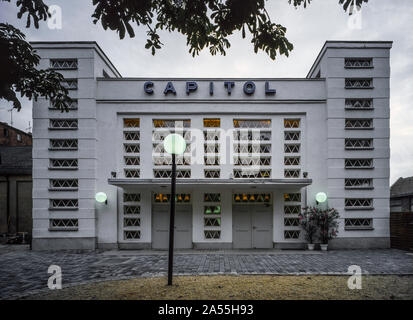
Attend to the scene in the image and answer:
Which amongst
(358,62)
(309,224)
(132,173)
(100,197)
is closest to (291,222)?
(309,224)

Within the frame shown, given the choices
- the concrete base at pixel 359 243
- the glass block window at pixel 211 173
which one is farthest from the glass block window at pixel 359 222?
the glass block window at pixel 211 173

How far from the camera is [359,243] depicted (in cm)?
1394

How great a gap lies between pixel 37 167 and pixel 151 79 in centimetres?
782

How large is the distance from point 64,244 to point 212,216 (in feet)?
26.1

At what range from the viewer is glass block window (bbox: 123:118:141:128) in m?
15.0

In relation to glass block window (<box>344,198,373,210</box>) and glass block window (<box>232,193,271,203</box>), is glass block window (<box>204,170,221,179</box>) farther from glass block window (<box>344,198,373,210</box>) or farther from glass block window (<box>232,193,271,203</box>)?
glass block window (<box>344,198,373,210</box>)

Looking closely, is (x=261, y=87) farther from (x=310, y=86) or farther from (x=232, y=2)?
(x=232, y=2)

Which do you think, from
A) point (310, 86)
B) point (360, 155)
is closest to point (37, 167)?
point (310, 86)

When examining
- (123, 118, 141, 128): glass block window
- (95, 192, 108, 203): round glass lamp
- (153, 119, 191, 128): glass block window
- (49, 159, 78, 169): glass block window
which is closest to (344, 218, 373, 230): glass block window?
(153, 119, 191, 128): glass block window

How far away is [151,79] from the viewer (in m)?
14.9

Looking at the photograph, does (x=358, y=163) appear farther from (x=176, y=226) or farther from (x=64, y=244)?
(x=64, y=244)

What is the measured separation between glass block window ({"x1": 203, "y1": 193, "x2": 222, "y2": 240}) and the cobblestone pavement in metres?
1.39

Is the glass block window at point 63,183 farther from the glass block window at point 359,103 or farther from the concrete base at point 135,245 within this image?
the glass block window at point 359,103
